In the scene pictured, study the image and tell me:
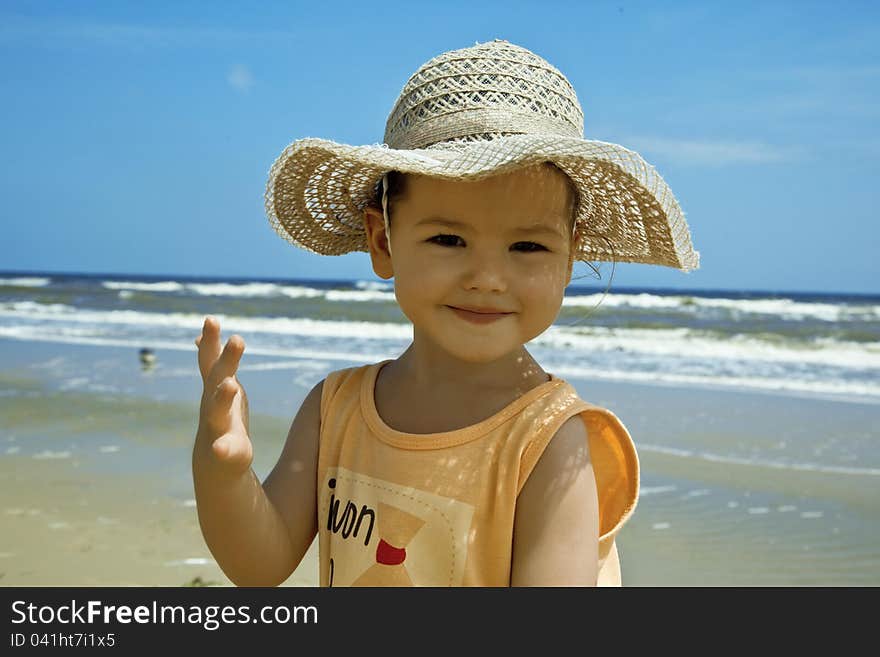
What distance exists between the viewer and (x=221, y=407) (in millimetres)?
1502

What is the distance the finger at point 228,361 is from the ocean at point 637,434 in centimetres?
123

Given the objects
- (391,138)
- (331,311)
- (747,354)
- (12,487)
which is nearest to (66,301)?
(331,311)

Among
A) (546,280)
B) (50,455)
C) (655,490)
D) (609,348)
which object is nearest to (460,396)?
(546,280)

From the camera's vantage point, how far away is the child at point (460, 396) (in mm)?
1588

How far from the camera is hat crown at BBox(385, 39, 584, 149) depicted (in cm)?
175

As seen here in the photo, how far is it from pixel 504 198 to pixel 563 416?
0.45 m

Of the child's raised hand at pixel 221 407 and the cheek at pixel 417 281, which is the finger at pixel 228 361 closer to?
the child's raised hand at pixel 221 407

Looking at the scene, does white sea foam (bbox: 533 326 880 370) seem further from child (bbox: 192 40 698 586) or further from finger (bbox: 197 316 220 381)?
finger (bbox: 197 316 220 381)

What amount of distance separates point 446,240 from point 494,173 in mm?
177

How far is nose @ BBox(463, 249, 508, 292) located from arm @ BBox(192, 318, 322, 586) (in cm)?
46

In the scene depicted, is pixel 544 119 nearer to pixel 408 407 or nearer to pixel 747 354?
pixel 408 407

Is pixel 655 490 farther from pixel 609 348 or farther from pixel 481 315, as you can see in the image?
pixel 609 348

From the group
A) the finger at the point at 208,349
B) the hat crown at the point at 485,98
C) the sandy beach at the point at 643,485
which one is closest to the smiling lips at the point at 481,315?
the hat crown at the point at 485,98

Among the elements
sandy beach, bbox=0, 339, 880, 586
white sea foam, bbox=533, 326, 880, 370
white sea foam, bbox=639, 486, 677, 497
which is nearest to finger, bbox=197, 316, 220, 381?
sandy beach, bbox=0, 339, 880, 586
